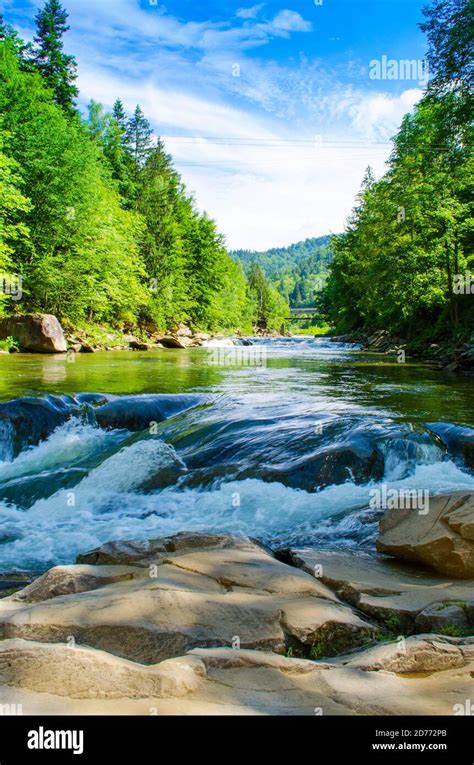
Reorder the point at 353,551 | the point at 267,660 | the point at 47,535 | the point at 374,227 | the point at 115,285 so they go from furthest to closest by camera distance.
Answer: the point at 374,227, the point at 115,285, the point at 47,535, the point at 353,551, the point at 267,660

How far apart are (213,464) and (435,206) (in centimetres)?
2027

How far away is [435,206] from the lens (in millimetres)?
23922

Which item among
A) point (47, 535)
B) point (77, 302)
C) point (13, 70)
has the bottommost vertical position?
point (47, 535)

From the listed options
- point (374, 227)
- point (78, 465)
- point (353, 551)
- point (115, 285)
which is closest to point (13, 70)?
point (115, 285)

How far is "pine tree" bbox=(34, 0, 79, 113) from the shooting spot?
4566 centimetres

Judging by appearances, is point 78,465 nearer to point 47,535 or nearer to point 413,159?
point 47,535

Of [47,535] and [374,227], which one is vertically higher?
[374,227]

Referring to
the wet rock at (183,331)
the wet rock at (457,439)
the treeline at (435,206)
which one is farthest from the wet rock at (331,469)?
the wet rock at (183,331)

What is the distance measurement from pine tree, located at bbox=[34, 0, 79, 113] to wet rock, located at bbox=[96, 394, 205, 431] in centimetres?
4248

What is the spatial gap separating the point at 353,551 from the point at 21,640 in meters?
3.46

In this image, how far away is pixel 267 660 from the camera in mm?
2797
